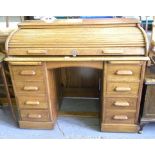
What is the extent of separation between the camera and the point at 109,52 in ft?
4.89

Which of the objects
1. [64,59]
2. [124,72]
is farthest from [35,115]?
[124,72]

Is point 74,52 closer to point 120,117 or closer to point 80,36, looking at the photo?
point 80,36

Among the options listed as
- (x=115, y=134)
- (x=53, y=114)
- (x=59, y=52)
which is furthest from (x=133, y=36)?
(x=53, y=114)

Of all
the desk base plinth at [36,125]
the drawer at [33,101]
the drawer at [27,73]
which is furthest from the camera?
the desk base plinth at [36,125]

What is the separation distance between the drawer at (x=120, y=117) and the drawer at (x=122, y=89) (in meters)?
0.19

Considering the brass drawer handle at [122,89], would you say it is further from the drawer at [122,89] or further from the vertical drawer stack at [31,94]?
the vertical drawer stack at [31,94]

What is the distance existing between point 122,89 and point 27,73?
75 cm

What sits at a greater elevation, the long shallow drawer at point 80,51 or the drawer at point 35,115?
the long shallow drawer at point 80,51

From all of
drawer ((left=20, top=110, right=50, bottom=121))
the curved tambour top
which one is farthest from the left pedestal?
the curved tambour top

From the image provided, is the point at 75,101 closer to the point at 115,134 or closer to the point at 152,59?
the point at 115,134

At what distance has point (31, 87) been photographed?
67.0 inches

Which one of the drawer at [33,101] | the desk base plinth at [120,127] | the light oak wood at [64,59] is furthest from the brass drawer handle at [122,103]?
the drawer at [33,101]

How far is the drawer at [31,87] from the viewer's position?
5.55 feet

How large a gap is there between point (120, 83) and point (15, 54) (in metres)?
0.83
